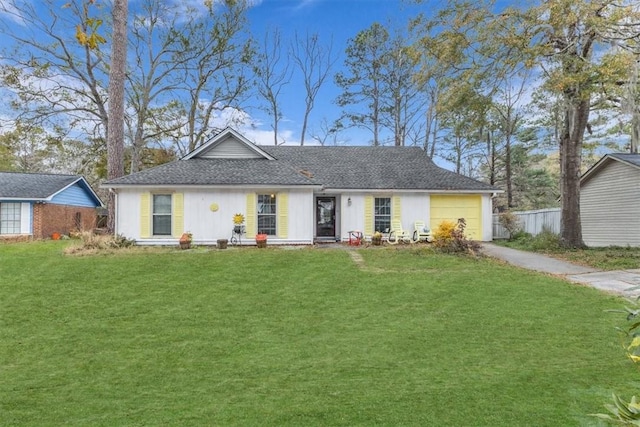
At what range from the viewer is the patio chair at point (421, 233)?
15930mm

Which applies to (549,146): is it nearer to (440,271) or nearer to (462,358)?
(440,271)

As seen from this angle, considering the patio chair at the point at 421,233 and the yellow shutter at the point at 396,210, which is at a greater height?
the yellow shutter at the point at 396,210

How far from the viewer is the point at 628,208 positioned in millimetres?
15695

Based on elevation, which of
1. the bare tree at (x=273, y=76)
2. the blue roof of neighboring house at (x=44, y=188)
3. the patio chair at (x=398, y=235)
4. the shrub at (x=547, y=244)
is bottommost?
the shrub at (x=547, y=244)

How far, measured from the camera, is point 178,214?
572 inches

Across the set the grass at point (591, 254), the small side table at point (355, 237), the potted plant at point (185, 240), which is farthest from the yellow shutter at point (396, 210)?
the potted plant at point (185, 240)

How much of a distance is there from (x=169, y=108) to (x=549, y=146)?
28.5m

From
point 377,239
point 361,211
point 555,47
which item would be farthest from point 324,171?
point 555,47

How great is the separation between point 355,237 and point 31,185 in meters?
18.2

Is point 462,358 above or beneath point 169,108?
beneath

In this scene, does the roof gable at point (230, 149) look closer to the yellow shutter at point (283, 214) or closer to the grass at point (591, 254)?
the yellow shutter at point (283, 214)

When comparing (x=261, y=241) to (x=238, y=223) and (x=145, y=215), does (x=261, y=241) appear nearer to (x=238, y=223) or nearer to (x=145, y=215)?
(x=238, y=223)

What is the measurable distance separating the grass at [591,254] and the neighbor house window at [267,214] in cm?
985

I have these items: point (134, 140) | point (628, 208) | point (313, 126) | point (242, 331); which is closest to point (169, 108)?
point (134, 140)
